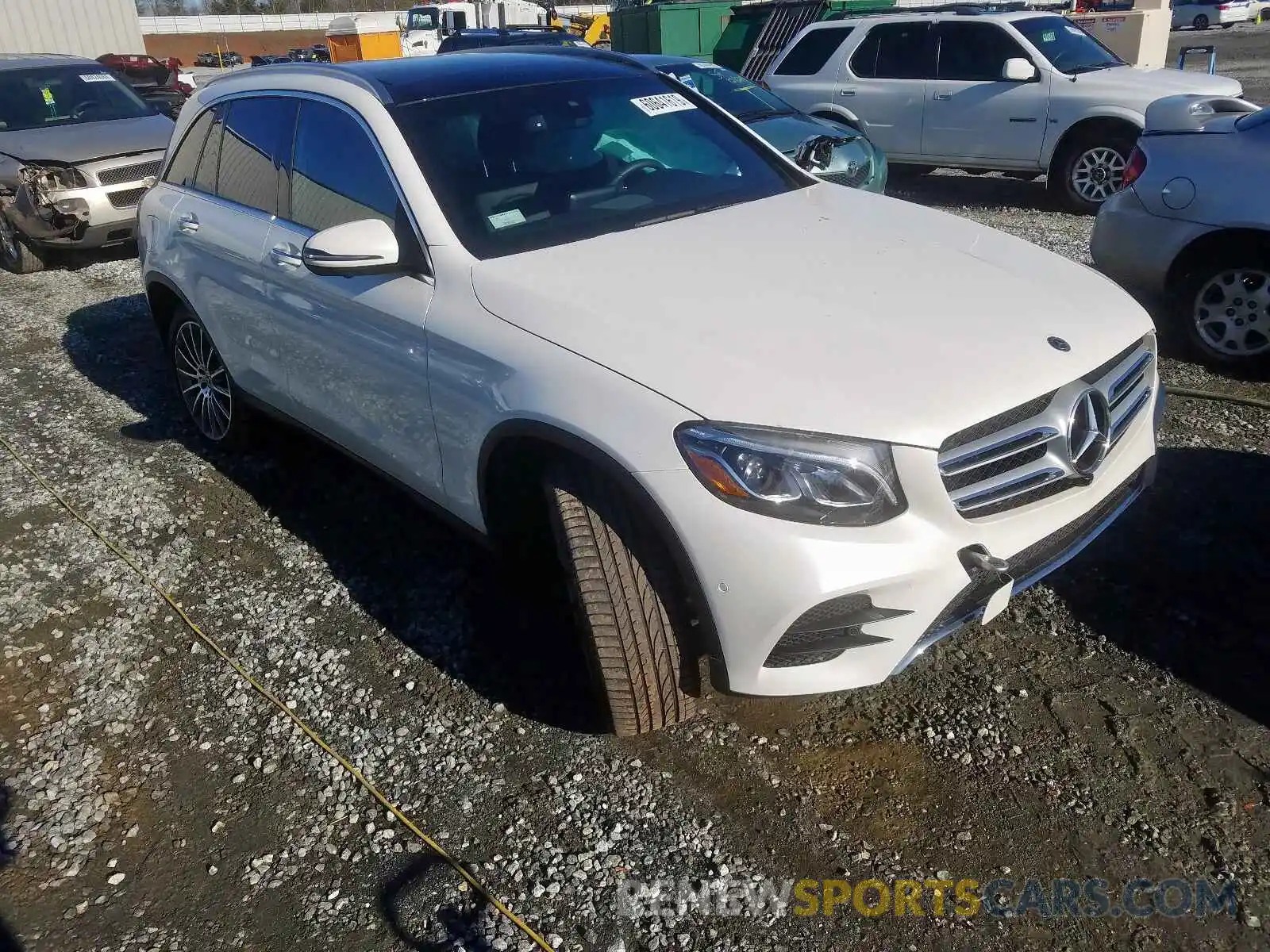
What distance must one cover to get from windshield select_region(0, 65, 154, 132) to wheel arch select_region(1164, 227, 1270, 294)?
29.7 ft

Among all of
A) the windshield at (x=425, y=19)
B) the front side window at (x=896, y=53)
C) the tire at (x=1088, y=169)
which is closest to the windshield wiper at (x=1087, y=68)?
the tire at (x=1088, y=169)

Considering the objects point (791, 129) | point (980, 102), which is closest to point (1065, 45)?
point (980, 102)

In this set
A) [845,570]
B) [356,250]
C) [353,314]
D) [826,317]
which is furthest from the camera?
[353,314]

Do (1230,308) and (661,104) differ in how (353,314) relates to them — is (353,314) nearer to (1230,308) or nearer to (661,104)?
(661,104)

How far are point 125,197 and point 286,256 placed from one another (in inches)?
243

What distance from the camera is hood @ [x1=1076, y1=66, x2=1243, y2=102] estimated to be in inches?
345

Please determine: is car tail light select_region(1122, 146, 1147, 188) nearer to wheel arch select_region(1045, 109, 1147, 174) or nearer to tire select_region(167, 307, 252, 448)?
wheel arch select_region(1045, 109, 1147, 174)

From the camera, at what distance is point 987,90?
31.5ft

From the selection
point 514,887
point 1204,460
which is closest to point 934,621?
point 514,887

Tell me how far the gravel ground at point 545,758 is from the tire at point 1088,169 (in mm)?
5462

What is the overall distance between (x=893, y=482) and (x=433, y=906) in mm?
1479

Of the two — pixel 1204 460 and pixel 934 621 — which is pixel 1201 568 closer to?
pixel 1204 460

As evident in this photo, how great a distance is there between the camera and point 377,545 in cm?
413

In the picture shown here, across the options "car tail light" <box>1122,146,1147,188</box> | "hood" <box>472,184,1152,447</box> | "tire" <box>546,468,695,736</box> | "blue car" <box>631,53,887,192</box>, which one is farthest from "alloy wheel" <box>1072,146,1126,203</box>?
"tire" <box>546,468,695,736</box>
